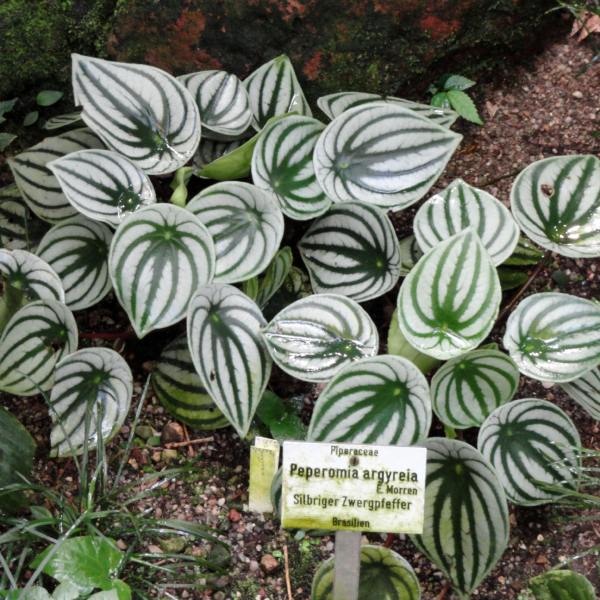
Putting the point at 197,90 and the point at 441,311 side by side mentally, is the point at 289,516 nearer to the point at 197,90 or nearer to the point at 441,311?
the point at 441,311

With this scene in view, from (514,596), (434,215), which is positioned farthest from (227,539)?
(434,215)

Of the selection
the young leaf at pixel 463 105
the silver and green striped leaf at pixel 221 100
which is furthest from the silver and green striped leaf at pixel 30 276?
the young leaf at pixel 463 105

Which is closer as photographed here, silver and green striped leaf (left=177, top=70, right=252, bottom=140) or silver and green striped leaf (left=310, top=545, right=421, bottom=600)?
silver and green striped leaf (left=310, top=545, right=421, bottom=600)

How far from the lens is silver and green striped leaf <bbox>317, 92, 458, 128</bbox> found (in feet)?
6.56

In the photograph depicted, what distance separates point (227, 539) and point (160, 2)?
4.40 feet

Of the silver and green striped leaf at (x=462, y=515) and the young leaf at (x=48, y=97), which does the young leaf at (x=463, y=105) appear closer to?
the silver and green striped leaf at (x=462, y=515)

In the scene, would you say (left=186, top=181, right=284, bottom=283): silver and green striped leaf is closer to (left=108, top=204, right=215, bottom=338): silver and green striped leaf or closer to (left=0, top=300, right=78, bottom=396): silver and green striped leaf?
(left=108, top=204, right=215, bottom=338): silver and green striped leaf

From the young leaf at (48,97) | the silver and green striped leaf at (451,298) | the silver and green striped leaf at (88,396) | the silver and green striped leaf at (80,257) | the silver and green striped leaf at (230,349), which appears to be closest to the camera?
the silver and green striped leaf at (451,298)

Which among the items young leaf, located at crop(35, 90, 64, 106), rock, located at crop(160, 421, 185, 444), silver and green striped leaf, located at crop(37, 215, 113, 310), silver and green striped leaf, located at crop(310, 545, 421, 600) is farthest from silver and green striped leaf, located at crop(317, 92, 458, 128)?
silver and green striped leaf, located at crop(310, 545, 421, 600)

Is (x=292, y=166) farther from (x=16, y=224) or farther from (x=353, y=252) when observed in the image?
(x=16, y=224)

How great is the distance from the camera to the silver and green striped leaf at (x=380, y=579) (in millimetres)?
1668

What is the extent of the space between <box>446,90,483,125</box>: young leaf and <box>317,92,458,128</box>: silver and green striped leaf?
143 millimetres

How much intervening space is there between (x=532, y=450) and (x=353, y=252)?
0.62m

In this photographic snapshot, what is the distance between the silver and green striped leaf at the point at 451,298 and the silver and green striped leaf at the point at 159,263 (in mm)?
456
